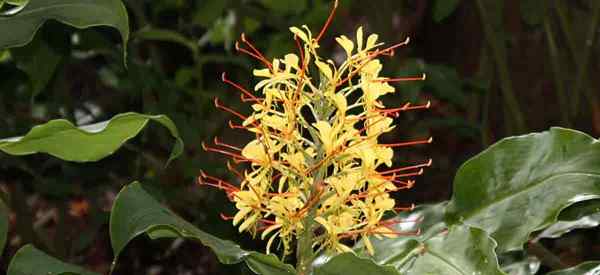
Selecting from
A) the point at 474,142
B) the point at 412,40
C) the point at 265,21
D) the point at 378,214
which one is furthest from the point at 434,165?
the point at 378,214

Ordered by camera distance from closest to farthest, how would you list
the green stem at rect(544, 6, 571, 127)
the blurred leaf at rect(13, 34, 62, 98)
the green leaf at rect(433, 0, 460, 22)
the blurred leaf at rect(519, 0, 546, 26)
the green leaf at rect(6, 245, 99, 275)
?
the green leaf at rect(6, 245, 99, 275), the blurred leaf at rect(13, 34, 62, 98), the green leaf at rect(433, 0, 460, 22), the blurred leaf at rect(519, 0, 546, 26), the green stem at rect(544, 6, 571, 127)

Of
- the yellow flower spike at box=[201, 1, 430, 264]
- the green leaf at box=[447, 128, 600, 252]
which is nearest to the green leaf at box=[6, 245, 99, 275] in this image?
the yellow flower spike at box=[201, 1, 430, 264]

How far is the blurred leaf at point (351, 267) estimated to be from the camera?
82 centimetres

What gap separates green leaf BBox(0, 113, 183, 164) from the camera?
2.89 ft

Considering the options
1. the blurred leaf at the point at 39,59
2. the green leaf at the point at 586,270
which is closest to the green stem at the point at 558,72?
the green leaf at the point at 586,270

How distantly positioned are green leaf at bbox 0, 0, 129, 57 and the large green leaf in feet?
1.12

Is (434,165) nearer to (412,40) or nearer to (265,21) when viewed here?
(412,40)

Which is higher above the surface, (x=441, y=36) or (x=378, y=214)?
(x=378, y=214)

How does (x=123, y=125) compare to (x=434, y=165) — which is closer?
(x=123, y=125)

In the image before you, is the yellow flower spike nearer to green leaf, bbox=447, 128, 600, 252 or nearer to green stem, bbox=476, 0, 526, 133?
green leaf, bbox=447, 128, 600, 252

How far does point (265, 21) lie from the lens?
78.5 inches

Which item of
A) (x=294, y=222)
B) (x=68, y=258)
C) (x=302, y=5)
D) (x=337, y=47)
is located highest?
(x=294, y=222)

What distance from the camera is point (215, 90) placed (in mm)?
2355

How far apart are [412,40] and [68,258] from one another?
124cm
